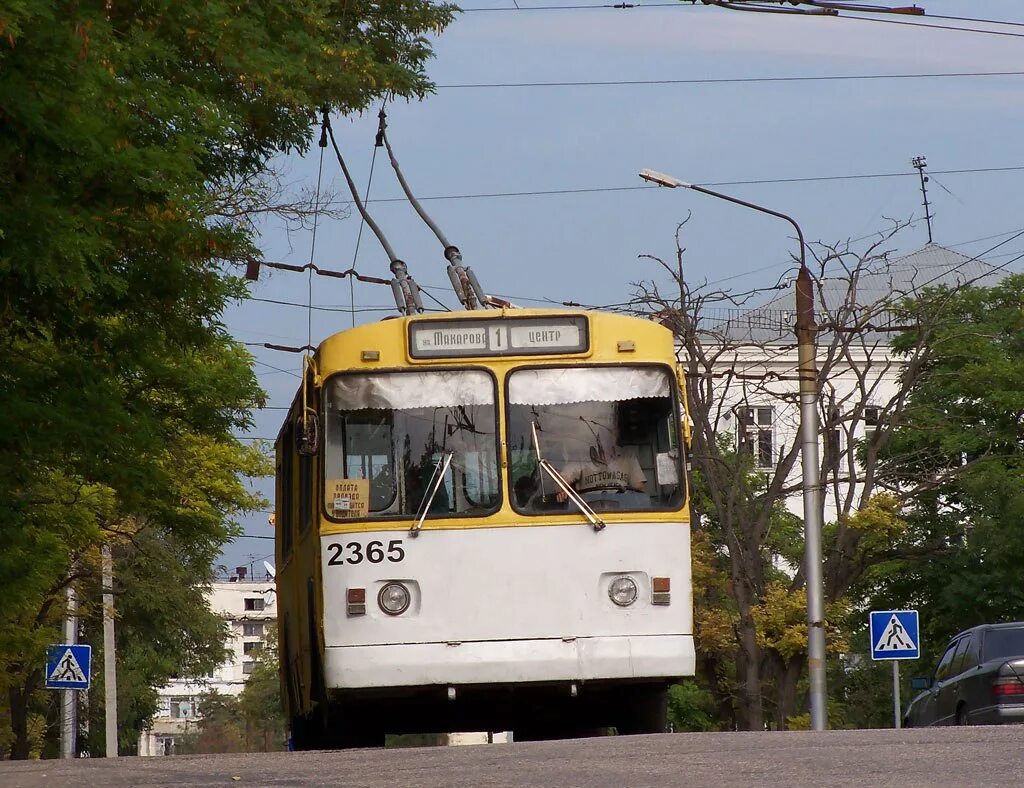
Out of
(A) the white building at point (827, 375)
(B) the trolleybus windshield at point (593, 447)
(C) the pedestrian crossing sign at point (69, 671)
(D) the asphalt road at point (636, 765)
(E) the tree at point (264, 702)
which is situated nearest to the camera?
(D) the asphalt road at point (636, 765)

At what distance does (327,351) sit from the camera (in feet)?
42.4

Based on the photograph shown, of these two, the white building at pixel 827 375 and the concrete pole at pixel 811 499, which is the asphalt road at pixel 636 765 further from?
the white building at pixel 827 375

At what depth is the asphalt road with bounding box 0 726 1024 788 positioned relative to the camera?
309 inches

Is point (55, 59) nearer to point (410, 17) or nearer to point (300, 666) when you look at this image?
point (300, 666)

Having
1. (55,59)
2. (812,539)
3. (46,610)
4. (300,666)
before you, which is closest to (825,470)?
(812,539)

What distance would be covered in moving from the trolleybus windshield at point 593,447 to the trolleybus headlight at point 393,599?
935mm

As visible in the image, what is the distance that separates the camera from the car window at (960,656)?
59.3ft

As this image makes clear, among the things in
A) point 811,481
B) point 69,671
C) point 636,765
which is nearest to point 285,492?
point 636,765

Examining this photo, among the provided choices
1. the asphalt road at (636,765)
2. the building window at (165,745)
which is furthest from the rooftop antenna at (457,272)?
the building window at (165,745)

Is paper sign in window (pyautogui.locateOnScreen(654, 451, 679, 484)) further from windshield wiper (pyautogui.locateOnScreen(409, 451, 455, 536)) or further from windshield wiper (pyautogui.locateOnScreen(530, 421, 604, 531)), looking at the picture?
windshield wiper (pyautogui.locateOnScreen(409, 451, 455, 536))

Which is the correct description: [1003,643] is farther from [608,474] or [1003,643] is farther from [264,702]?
[264,702]

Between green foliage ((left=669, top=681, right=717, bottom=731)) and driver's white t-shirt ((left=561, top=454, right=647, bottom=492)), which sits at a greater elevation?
driver's white t-shirt ((left=561, top=454, right=647, bottom=492))

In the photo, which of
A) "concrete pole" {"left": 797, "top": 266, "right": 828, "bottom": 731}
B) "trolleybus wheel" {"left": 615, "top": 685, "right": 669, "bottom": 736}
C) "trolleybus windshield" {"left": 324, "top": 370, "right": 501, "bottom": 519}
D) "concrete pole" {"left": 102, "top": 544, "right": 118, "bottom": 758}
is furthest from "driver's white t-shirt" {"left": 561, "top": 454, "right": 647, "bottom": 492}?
"concrete pole" {"left": 102, "top": 544, "right": 118, "bottom": 758}

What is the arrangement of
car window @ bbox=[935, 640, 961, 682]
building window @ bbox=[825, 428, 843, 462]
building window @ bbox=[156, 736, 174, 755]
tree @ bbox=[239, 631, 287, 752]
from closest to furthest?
1. car window @ bbox=[935, 640, 961, 682]
2. building window @ bbox=[825, 428, 843, 462]
3. tree @ bbox=[239, 631, 287, 752]
4. building window @ bbox=[156, 736, 174, 755]
